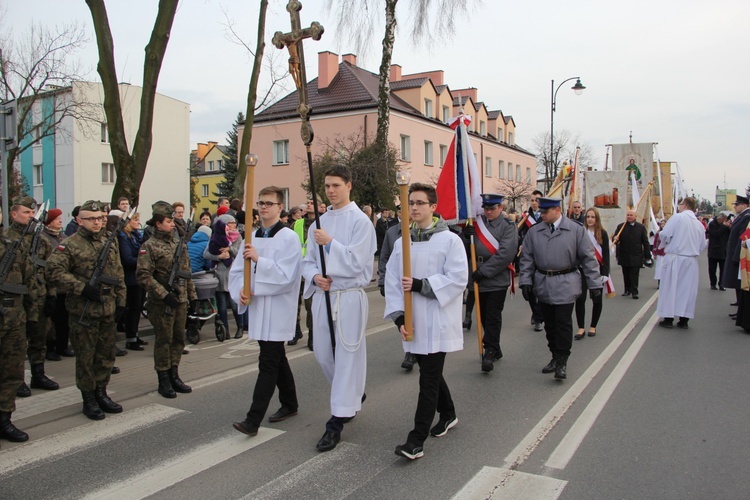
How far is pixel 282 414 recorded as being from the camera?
5285mm

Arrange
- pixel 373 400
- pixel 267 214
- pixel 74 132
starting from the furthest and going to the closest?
pixel 74 132 → pixel 373 400 → pixel 267 214

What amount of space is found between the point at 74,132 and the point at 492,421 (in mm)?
35545

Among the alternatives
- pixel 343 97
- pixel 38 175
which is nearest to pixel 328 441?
pixel 343 97

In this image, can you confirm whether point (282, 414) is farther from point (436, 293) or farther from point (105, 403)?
point (436, 293)

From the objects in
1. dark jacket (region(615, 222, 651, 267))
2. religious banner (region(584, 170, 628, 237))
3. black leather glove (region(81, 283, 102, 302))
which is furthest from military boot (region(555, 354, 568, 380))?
religious banner (region(584, 170, 628, 237))

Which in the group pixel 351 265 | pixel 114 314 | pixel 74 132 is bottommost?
pixel 114 314

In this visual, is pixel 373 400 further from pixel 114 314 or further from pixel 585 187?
pixel 585 187

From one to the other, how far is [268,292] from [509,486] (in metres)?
2.32

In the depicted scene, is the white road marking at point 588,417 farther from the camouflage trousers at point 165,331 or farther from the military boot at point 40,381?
the military boot at point 40,381

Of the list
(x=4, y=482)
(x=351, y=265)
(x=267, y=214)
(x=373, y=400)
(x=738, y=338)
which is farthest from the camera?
(x=738, y=338)

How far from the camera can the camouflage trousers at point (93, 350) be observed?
5.33 meters

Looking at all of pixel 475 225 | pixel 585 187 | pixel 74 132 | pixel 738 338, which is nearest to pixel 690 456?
pixel 475 225

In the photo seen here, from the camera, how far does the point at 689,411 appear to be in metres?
5.45

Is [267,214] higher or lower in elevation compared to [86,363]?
higher
